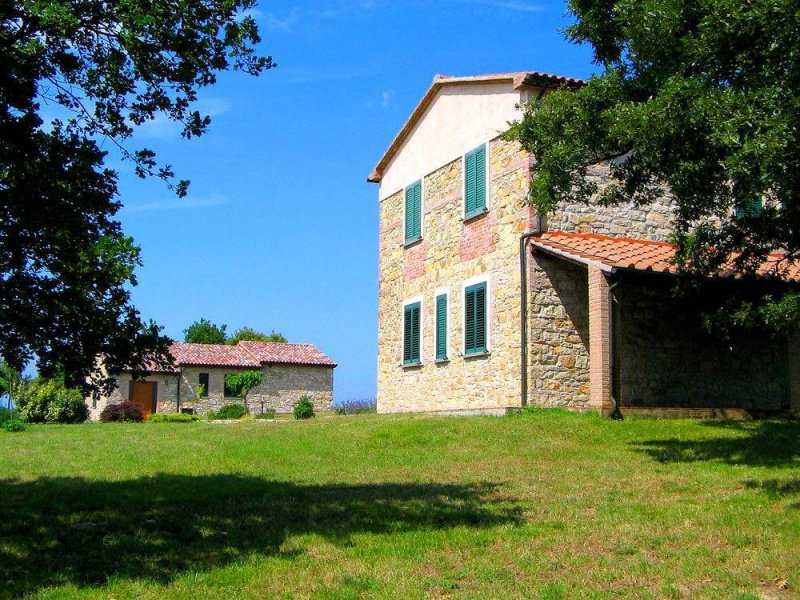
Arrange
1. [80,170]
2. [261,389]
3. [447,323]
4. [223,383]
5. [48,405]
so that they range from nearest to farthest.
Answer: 1. [80,170]
2. [447,323]
3. [48,405]
4. [261,389]
5. [223,383]

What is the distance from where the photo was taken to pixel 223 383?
4678 cm

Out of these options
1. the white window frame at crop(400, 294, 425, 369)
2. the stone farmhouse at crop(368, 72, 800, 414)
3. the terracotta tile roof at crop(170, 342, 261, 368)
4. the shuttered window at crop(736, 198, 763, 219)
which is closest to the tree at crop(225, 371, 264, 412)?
the terracotta tile roof at crop(170, 342, 261, 368)

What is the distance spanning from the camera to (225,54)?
9.16m

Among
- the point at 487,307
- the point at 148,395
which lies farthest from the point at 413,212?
the point at 148,395

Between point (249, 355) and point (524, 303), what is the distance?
106 ft

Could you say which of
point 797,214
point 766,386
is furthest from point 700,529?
point 766,386

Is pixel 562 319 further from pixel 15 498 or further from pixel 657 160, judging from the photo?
pixel 15 498

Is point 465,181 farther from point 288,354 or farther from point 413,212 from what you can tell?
point 288,354

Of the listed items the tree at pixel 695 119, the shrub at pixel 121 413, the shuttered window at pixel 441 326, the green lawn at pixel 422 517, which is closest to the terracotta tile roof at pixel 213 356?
the shrub at pixel 121 413

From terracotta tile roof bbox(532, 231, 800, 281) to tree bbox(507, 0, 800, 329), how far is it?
89.5 inches

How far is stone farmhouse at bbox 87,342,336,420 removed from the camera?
45.2 meters

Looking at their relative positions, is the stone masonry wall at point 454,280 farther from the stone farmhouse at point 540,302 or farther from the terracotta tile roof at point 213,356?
the terracotta tile roof at point 213,356

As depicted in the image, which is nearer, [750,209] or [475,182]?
[750,209]

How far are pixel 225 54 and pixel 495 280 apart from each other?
11072 millimetres
